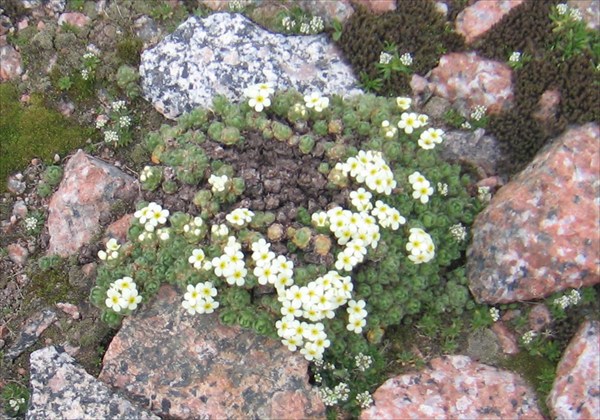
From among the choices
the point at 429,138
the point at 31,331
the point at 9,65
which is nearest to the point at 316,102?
the point at 429,138

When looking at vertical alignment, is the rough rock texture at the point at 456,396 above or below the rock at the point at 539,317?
below

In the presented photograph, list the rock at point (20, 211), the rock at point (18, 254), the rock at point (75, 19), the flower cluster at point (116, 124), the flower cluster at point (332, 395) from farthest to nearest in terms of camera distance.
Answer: the rock at point (75, 19)
the flower cluster at point (116, 124)
the rock at point (20, 211)
the rock at point (18, 254)
the flower cluster at point (332, 395)

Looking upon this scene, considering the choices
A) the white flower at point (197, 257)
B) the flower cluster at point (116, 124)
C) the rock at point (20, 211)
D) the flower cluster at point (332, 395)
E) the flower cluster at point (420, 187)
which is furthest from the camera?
the flower cluster at point (116, 124)

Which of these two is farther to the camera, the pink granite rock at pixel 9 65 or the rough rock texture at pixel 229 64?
the pink granite rock at pixel 9 65

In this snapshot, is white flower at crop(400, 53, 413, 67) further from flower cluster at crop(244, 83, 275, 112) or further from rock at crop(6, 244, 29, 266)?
rock at crop(6, 244, 29, 266)

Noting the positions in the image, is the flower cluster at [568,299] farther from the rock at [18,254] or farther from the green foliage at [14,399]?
the rock at [18,254]

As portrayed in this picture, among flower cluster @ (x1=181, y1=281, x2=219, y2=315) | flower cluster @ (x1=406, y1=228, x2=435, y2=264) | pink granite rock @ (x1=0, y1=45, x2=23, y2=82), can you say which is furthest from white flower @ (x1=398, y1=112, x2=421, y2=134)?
pink granite rock @ (x1=0, y1=45, x2=23, y2=82)

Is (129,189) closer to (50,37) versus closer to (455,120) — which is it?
(50,37)

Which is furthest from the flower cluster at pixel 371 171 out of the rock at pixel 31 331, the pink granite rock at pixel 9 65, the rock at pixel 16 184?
the pink granite rock at pixel 9 65
